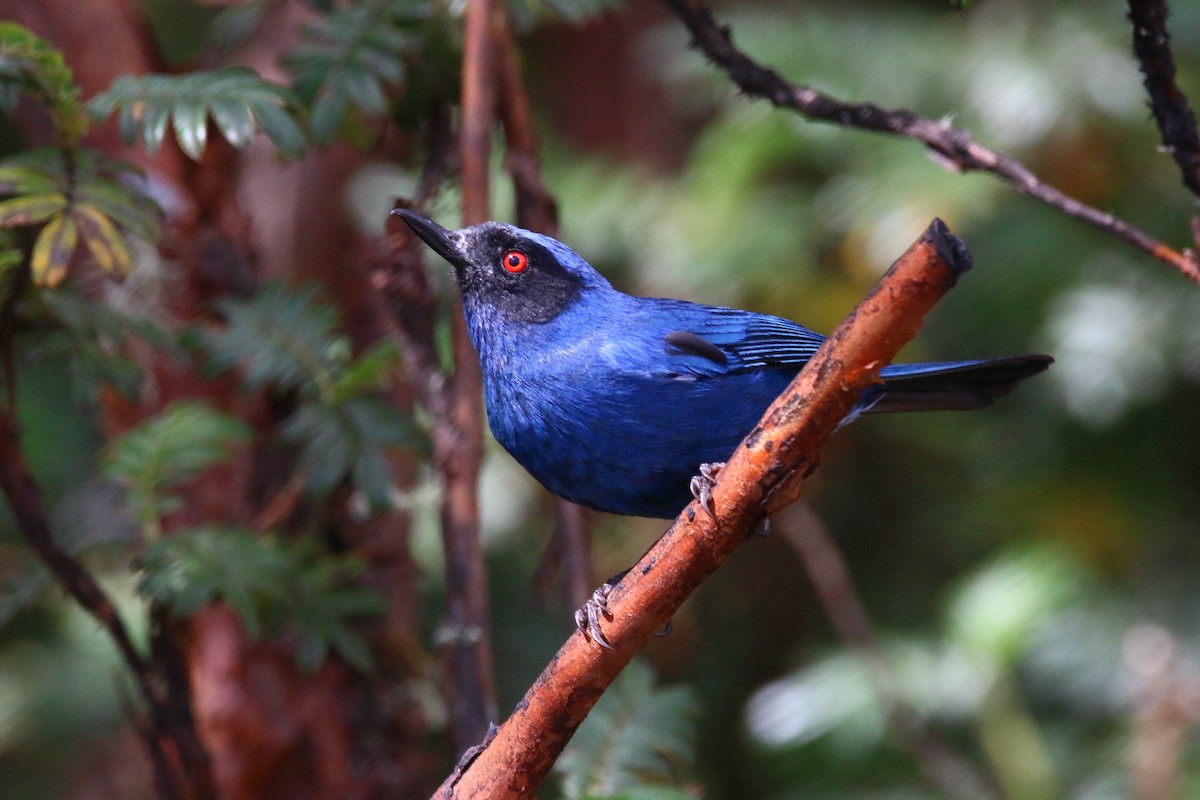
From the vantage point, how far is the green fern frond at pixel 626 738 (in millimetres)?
3064

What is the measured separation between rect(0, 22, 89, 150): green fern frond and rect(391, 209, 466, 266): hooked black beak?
0.78 meters

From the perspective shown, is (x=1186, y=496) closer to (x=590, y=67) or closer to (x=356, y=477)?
(x=356, y=477)

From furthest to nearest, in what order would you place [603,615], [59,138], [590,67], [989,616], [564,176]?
[590,67]
[564,176]
[989,616]
[59,138]
[603,615]

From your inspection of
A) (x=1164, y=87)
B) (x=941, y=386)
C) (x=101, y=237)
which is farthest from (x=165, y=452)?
(x=1164, y=87)

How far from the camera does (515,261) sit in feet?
10.5

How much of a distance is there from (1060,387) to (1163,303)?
53cm

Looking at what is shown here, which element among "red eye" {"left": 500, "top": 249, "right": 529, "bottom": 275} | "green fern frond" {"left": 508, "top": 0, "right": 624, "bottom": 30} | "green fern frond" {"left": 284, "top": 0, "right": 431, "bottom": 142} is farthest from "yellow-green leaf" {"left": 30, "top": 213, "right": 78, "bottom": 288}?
"green fern frond" {"left": 508, "top": 0, "right": 624, "bottom": 30}

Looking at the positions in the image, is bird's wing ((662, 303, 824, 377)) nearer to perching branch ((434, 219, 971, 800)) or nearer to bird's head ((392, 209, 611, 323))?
bird's head ((392, 209, 611, 323))

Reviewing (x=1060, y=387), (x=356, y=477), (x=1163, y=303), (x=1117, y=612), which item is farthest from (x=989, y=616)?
(x=356, y=477)

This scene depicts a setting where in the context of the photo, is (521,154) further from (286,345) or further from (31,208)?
(31,208)

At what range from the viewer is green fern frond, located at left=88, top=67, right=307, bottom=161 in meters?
2.93

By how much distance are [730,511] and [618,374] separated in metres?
0.81

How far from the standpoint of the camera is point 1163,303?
4969mm

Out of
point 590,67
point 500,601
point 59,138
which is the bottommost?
point 500,601
